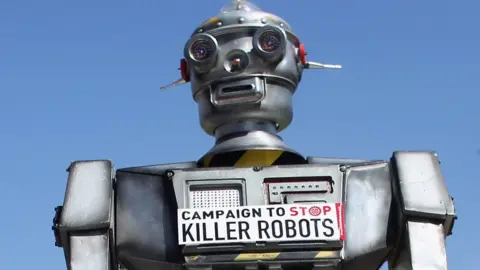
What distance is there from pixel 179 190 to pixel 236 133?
2.32 ft

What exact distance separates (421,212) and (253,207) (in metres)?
0.98

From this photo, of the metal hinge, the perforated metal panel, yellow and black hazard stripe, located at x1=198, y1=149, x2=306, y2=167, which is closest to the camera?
the metal hinge

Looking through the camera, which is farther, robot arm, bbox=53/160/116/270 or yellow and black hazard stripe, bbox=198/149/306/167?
yellow and black hazard stripe, bbox=198/149/306/167

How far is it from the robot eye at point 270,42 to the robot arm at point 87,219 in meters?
1.27

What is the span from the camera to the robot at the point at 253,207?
4.96 meters

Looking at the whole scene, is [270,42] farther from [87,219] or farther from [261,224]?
[87,219]

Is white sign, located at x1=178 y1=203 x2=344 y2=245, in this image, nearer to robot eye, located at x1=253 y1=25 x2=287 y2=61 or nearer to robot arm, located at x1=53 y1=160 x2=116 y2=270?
robot arm, located at x1=53 y1=160 x2=116 y2=270

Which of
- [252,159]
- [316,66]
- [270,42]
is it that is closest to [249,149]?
[252,159]

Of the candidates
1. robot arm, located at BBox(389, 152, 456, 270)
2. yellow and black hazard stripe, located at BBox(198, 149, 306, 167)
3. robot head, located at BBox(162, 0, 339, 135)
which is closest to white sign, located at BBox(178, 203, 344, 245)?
robot arm, located at BBox(389, 152, 456, 270)

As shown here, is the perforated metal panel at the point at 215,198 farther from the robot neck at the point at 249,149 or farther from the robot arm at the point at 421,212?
the robot arm at the point at 421,212

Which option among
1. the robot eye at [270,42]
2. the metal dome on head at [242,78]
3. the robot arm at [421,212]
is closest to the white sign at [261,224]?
the robot arm at [421,212]

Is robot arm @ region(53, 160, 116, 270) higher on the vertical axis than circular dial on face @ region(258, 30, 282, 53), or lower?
lower

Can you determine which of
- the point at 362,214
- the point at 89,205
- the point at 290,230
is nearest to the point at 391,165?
the point at 362,214

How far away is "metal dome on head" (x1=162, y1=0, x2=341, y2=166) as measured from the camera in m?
5.59
